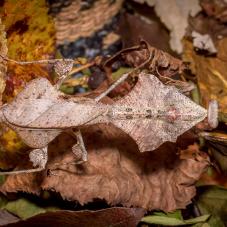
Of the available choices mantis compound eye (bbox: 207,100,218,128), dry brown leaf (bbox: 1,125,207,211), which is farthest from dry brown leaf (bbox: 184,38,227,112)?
dry brown leaf (bbox: 1,125,207,211)

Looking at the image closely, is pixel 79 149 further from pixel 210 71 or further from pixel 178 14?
pixel 178 14

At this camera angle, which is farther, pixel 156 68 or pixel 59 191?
pixel 156 68

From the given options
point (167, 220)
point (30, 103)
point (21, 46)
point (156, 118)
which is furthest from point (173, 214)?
point (21, 46)

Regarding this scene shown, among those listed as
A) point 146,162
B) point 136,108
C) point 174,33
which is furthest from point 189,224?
point 174,33

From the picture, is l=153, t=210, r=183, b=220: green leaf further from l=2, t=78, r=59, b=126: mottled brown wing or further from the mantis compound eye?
l=2, t=78, r=59, b=126: mottled brown wing

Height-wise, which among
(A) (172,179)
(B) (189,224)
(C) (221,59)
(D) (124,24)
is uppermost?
(D) (124,24)

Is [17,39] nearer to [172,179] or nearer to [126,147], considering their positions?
[126,147]

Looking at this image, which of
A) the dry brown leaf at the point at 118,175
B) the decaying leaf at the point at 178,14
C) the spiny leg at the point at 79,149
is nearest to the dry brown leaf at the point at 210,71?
the decaying leaf at the point at 178,14
